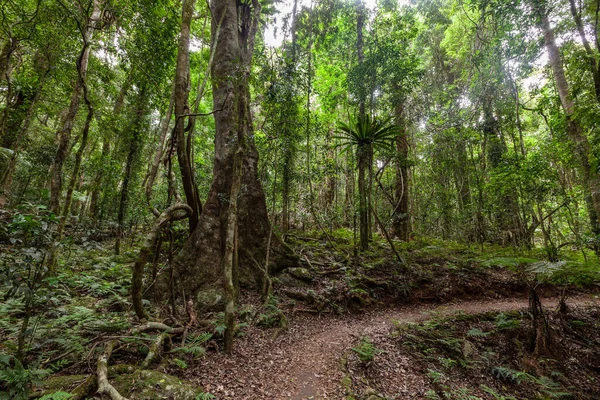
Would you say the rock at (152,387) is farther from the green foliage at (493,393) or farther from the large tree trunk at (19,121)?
the large tree trunk at (19,121)

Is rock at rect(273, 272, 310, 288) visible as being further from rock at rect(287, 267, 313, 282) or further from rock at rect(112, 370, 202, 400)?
rock at rect(112, 370, 202, 400)

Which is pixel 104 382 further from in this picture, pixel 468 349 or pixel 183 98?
pixel 468 349

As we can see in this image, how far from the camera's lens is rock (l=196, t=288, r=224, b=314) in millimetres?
5371

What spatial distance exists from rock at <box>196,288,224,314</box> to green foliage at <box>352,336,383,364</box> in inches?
110

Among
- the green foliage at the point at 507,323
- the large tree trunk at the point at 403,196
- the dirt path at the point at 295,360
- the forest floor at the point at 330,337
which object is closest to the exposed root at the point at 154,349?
the forest floor at the point at 330,337

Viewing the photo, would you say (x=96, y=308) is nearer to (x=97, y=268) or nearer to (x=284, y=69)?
(x=97, y=268)

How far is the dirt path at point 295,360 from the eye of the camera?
360 centimetres

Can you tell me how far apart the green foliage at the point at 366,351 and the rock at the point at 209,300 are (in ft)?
9.13

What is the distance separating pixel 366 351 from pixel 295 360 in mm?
1275

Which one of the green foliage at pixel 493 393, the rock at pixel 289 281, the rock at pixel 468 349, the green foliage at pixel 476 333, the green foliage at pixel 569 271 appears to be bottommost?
the green foliage at pixel 493 393

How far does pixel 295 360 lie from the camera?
4508 millimetres

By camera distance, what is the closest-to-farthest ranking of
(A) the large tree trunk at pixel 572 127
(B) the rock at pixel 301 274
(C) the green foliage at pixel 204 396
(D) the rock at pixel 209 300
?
(C) the green foliage at pixel 204 396, (D) the rock at pixel 209 300, (B) the rock at pixel 301 274, (A) the large tree trunk at pixel 572 127

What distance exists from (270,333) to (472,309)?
5603 millimetres

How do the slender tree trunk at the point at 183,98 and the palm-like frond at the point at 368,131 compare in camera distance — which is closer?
the slender tree trunk at the point at 183,98
